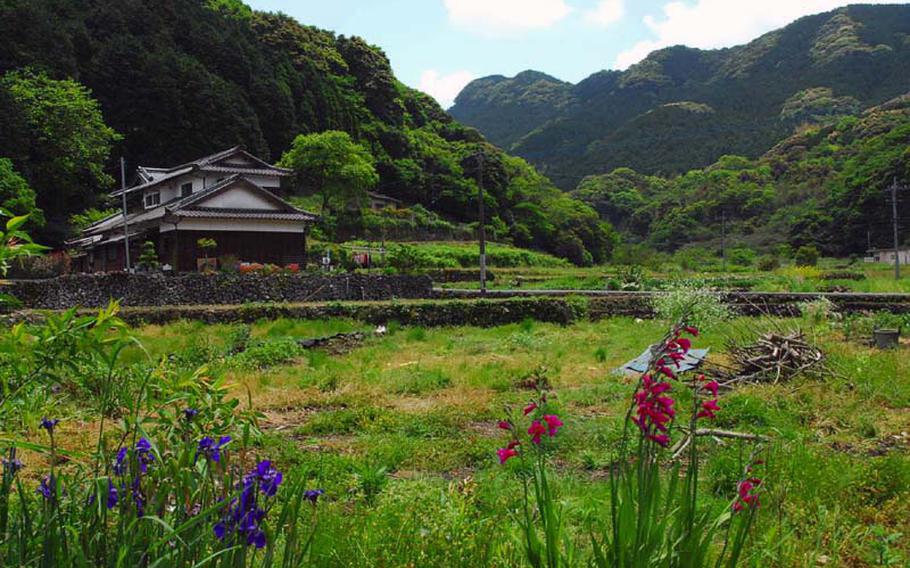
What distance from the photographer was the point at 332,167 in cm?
4709

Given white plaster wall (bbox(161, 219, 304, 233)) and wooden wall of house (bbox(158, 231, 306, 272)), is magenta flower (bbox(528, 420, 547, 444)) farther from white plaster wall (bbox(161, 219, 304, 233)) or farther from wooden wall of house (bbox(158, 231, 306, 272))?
white plaster wall (bbox(161, 219, 304, 233))

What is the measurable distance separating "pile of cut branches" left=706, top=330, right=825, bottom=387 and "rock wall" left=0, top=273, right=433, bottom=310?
14449 mm

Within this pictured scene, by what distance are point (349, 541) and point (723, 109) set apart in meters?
134

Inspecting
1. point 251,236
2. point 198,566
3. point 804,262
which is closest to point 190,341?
point 198,566

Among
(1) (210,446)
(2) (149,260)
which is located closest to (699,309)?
(1) (210,446)

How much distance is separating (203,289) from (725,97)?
13003 cm

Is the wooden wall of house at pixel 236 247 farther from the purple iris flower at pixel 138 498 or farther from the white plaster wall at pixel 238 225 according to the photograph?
the purple iris flower at pixel 138 498

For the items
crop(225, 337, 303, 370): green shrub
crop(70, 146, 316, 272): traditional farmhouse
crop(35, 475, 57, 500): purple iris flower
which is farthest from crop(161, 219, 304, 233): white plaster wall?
crop(35, 475, 57, 500): purple iris flower

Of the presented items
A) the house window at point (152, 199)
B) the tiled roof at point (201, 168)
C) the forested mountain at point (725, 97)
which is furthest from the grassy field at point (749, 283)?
the forested mountain at point (725, 97)

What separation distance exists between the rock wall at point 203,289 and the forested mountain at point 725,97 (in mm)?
90437

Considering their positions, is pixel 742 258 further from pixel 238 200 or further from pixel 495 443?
pixel 495 443

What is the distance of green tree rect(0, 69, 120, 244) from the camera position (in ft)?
114

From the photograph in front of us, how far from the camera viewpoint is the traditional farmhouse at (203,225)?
92.6 ft

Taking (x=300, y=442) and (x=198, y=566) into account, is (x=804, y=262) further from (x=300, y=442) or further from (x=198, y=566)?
(x=198, y=566)
